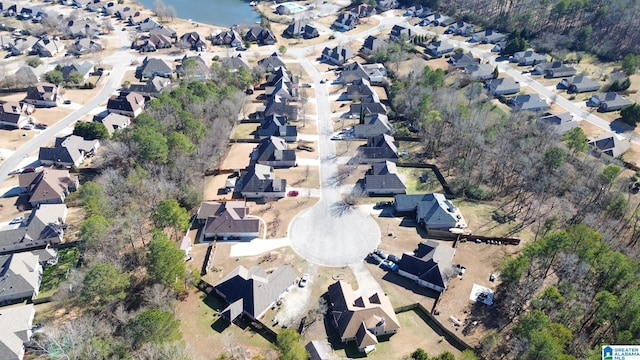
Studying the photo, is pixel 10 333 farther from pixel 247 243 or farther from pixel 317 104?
pixel 317 104

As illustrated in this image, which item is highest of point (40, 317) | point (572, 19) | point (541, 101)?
point (572, 19)

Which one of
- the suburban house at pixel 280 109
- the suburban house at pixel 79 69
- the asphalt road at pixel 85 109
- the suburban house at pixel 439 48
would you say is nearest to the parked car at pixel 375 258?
the suburban house at pixel 280 109

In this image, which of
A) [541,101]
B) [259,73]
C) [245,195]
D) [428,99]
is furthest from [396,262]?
[259,73]

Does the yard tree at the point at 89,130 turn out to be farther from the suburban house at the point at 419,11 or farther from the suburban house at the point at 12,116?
the suburban house at the point at 419,11

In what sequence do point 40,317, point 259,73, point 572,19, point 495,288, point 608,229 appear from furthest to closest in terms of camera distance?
1. point 572,19
2. point 259,73
3. point 608,229
4. point 495,288
5. point 40,317

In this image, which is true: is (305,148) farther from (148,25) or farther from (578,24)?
(578,24)

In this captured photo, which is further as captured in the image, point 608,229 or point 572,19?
point 572,19
